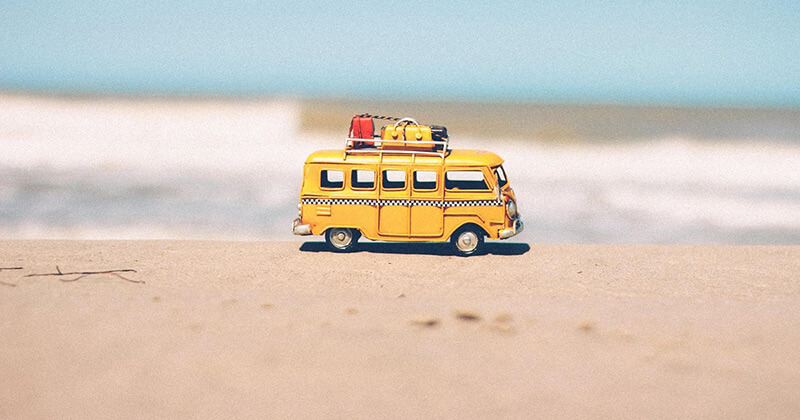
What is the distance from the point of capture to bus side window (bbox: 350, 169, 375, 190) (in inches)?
424

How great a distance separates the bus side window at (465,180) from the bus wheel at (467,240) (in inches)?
24.9

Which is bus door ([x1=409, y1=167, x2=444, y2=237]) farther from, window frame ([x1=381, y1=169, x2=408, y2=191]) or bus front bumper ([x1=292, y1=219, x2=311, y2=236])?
bus front bumper ([x1=292, y1=219, x2=311, y2=236])

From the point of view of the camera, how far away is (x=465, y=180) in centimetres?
1075

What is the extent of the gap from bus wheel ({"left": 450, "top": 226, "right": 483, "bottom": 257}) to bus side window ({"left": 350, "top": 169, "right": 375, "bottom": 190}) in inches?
60.0

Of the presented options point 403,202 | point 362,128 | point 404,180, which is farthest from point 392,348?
point 362,128

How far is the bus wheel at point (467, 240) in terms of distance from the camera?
10711 mm

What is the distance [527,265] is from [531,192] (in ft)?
26.6

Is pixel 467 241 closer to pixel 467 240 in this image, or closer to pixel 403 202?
pixel 467 240

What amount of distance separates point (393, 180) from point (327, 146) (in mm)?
19673

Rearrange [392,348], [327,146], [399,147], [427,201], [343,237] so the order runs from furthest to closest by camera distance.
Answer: [327,146]
[399,147]
[343,237]
[427,201]
[392,348]

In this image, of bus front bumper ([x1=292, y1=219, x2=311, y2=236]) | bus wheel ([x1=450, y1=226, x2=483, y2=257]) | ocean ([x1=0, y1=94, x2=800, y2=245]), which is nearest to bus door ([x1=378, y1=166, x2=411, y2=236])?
bus wheel ([x1=450, y1=226, x2=483, y2=257])

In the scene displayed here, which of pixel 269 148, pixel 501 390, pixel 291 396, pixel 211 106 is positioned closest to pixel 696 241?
pixel 501 390

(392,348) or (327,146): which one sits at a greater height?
(327,146)

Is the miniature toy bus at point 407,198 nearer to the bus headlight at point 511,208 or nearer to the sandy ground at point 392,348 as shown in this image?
the bus headlight at point 511,208
